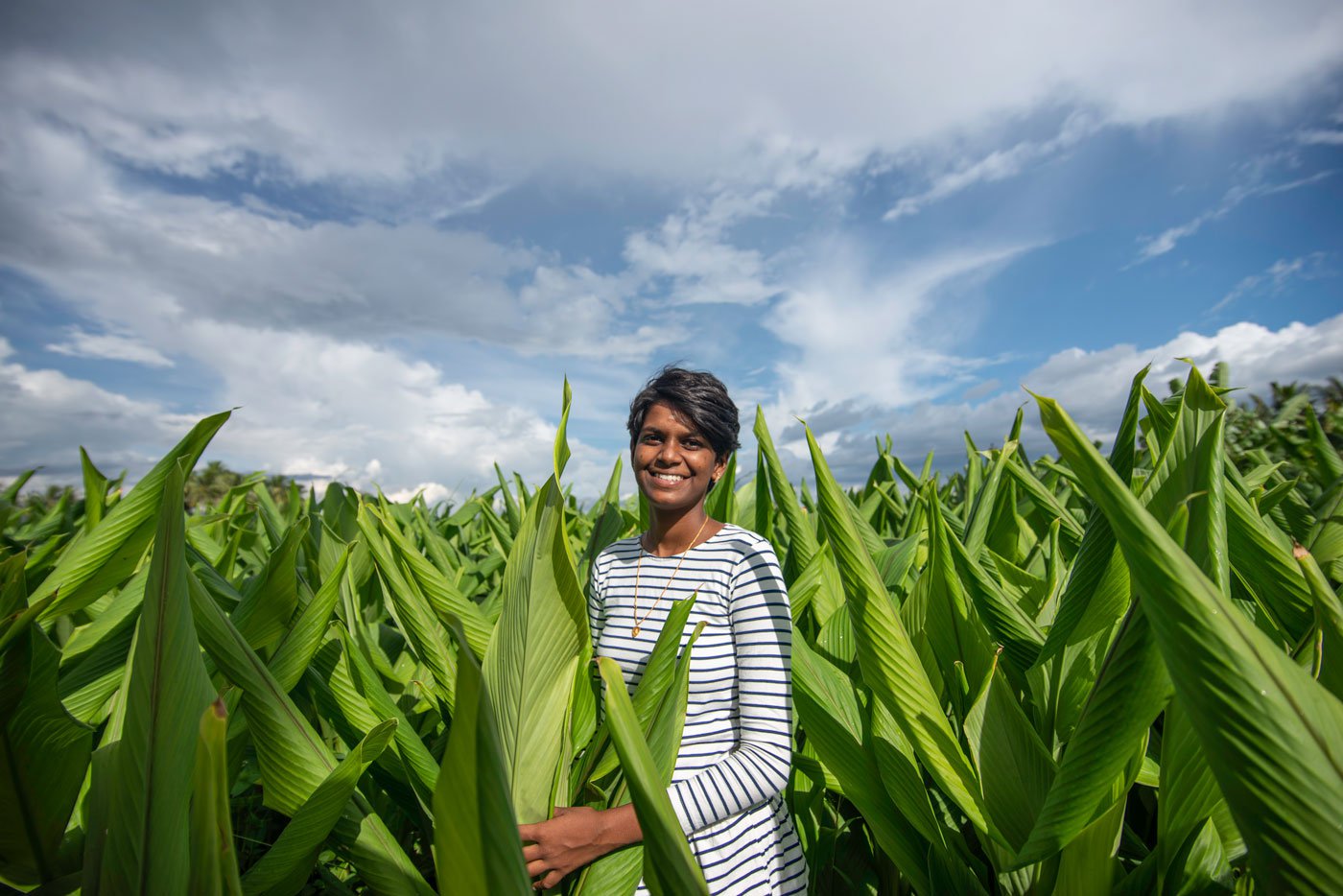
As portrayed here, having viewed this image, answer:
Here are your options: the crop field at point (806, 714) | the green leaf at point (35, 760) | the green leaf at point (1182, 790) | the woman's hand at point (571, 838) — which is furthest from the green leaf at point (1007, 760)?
the green leaf at point (35, 760)

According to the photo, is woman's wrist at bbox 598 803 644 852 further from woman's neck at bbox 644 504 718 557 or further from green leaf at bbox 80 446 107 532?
green leaf at bbox 80 446 107 532

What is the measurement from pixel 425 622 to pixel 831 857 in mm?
796

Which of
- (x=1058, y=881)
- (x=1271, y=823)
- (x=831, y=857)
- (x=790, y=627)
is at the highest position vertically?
(x=790, y=627)

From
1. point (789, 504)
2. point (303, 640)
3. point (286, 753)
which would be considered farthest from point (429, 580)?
point (789, 504)

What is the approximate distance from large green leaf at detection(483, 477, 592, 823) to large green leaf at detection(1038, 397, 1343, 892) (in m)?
0.49

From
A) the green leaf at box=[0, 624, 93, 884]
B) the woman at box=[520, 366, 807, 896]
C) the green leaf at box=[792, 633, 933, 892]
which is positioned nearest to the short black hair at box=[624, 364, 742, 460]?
the woman at box=[520, 366, 807, 896]

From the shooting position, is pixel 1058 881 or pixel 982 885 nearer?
pixel 1058 881

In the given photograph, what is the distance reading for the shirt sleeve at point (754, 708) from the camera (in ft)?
3.34

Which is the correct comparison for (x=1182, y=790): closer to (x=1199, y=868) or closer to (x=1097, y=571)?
(x=1199, y=868)

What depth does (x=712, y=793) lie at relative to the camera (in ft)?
3.34

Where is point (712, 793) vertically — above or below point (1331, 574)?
below

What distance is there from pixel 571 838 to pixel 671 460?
0.68 metres

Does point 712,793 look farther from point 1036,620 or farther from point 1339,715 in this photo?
point 1339,715

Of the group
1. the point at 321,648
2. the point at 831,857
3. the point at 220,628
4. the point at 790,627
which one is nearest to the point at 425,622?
the point at 321,648
